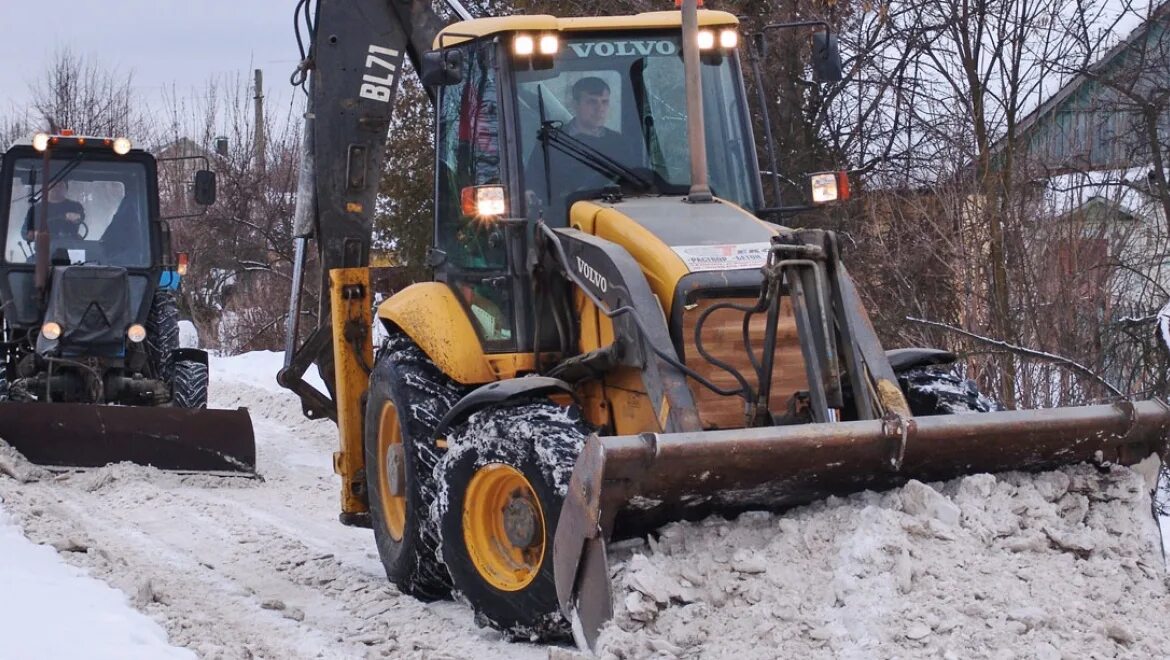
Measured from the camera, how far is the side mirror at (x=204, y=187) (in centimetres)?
1085

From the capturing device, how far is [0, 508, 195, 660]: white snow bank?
4.50 metres

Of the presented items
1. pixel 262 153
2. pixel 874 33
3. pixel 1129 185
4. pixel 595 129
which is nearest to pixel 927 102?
pixel 874 33

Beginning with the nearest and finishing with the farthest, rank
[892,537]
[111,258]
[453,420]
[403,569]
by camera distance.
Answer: [892,537] < [453,420] < [403,569] < [111,258]

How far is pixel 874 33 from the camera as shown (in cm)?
1241

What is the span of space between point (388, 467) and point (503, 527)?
1.37 m

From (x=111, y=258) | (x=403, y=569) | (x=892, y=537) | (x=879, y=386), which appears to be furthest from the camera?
(x=111, y=258)

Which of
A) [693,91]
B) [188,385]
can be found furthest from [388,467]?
[188,385]

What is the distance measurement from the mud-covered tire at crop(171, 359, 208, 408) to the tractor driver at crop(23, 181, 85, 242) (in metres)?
1.43

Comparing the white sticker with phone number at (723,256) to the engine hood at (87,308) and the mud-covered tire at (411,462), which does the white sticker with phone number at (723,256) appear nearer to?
the mud-covered tire at (411,462)

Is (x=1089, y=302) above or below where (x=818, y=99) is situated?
below

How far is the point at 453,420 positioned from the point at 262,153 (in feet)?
72.8

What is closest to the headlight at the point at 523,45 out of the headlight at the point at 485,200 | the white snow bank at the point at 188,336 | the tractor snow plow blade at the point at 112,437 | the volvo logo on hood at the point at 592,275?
the headlight at the point at 485,200

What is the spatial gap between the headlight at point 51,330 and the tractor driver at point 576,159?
6084 millimetres

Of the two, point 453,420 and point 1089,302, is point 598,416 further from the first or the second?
point 1089,302
